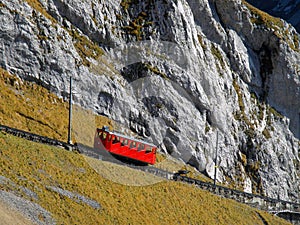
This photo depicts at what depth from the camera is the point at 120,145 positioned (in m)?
51.8

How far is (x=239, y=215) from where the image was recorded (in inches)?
2180

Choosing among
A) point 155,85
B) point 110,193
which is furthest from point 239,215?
point 155,85

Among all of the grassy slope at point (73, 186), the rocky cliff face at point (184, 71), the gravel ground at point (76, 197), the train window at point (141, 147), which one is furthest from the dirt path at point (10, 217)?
the rocky cliff face at point (184, 71)

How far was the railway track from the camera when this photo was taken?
43.6 meters

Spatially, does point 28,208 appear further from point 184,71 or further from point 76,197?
point 184,71

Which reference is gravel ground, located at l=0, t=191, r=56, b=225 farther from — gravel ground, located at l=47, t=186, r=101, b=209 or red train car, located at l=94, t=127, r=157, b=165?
red train car, located at l=94, t=127, r=157, b=165

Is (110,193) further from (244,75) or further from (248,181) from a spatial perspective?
(244,75)

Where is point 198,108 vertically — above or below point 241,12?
below

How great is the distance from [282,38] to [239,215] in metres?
50.0

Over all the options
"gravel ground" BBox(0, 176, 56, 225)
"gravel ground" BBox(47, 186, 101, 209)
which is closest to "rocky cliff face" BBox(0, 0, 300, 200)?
"gravel ground" BBox(47, 186, 101, 209)

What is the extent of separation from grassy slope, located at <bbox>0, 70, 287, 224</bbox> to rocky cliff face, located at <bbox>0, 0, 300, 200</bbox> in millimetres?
4201

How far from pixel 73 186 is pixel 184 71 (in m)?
43.3

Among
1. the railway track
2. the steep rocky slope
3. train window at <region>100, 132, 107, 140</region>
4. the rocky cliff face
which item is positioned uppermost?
the steep rocky slope

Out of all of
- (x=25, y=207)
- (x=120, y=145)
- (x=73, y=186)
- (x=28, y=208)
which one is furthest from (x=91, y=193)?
(x=120, y=145)
